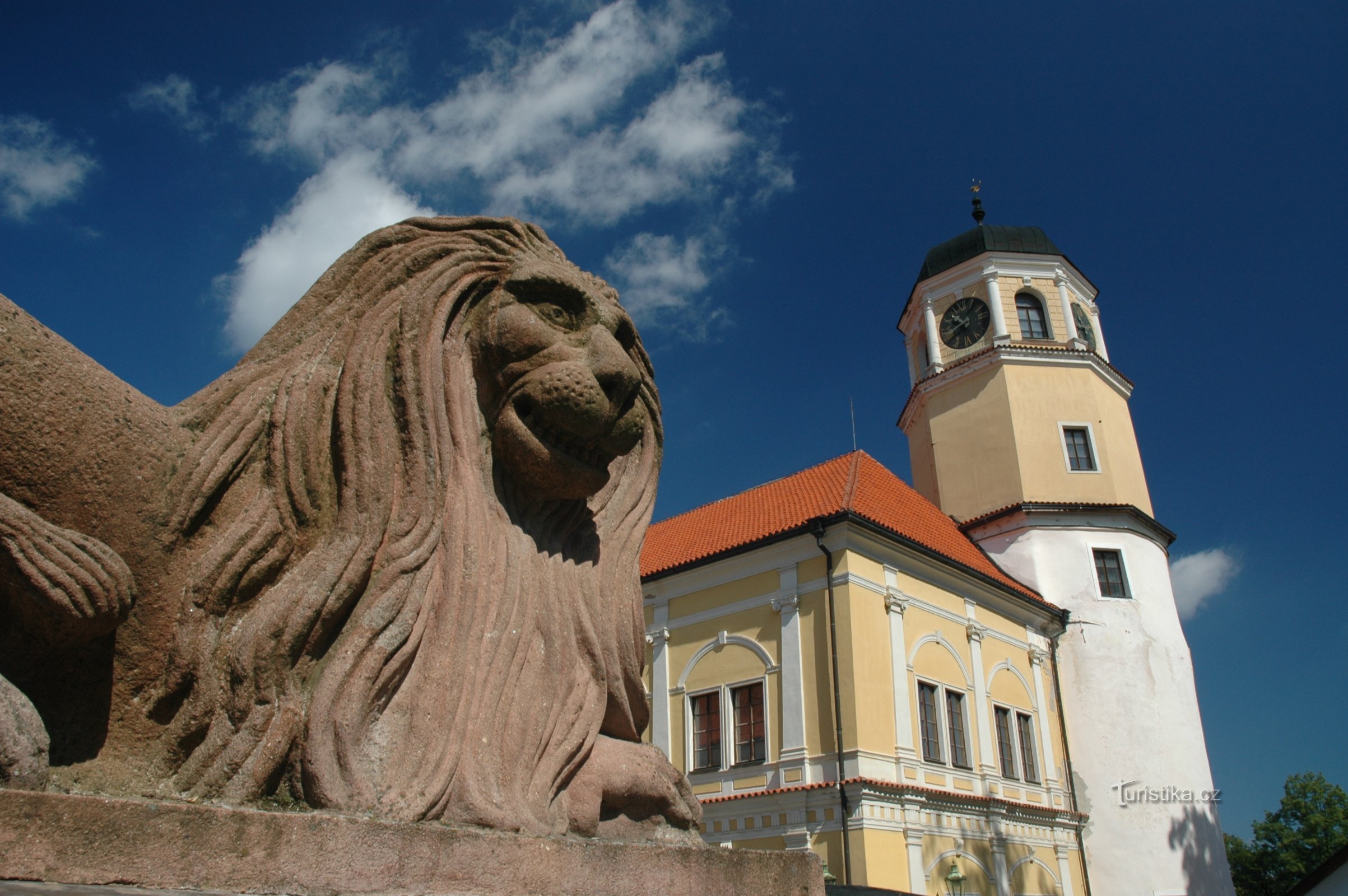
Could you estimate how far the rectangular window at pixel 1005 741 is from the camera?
19219mm

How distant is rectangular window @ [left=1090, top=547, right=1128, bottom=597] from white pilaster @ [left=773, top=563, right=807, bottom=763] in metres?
9.30

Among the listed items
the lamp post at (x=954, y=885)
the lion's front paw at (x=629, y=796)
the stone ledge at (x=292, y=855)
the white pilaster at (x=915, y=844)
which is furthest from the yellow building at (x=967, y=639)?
the stone ledge at (x=292, y=855)

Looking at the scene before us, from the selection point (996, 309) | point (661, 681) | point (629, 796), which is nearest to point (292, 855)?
point (629, 796)

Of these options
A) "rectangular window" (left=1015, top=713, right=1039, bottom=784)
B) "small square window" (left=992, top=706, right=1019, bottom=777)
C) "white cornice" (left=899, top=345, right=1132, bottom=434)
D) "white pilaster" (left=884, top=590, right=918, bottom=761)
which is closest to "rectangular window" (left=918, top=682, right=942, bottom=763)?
"white pilaster" (left=884, top=590, right=918, bottom=761)

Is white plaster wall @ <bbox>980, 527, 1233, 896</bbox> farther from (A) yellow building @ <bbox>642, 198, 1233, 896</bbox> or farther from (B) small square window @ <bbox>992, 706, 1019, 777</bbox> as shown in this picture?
(B) small square window @ <bbox>992, 706, 1019, 777</bbox>

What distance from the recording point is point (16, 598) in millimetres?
1950

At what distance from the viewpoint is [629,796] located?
2.66 meters

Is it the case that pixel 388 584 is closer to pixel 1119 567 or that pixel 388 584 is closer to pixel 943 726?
pixel 943 726

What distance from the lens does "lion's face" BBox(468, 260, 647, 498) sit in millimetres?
2736

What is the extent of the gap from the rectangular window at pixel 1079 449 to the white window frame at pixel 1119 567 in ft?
7.08

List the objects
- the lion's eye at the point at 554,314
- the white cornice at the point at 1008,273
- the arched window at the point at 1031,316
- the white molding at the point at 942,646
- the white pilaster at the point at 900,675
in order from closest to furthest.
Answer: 1. the lion's eye at the point at 554,314
2. the white pilaster at the point at 900,675
3. the white molding at the point at 942,646
4. the arched window at the point at 1031,316
5. the white cornice at the point at 1008,273

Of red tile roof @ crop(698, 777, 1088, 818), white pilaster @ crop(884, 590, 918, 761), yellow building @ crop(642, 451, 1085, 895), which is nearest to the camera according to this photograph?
red tile roof @ crop(698, 777, 1088, 818)

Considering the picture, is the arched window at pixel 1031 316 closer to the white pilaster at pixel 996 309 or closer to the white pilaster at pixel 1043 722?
the white pilaster at pixel 996 309

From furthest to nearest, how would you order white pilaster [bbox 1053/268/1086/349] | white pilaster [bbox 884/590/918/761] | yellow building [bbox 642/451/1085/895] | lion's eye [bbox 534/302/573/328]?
white pilaster [bbox 1053/268/1086/349]
white pilaster [bbox 884/590/918/761]
yellow building [bbox 642/451/1085/895]
lion's eye [bbox 534/302/573/328]
